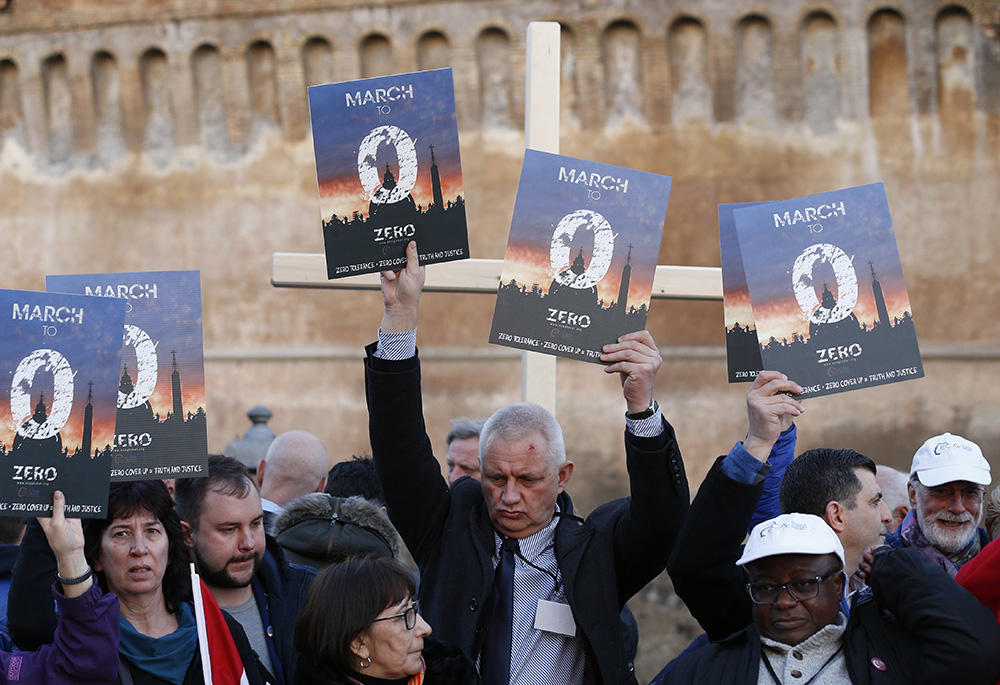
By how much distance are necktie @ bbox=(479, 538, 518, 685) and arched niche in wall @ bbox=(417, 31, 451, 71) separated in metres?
7.89

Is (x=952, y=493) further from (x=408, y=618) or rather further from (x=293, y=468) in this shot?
(x=293, y=468)

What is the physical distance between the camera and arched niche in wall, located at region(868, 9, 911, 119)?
9586 mm

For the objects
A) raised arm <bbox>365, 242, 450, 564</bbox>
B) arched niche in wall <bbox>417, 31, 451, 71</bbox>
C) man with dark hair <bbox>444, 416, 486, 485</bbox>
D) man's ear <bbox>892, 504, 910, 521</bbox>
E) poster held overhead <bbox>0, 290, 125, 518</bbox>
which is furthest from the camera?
arched niche in wall <bbox>417, 31, 451, 71</bbox>

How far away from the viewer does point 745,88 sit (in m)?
9.78

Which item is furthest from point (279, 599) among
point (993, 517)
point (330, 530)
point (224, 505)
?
point (993, 517)

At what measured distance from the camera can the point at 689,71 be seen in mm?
9867

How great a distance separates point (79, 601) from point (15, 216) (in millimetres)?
9642

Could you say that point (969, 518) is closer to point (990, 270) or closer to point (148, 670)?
point (148, 670)

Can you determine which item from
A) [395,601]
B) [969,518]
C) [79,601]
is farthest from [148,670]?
[969,518]

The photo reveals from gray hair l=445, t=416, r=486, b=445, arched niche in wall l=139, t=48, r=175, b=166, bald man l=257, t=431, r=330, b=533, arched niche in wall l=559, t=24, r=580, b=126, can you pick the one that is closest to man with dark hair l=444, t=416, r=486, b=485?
gray hair l=445, t=416, r=486, b=445

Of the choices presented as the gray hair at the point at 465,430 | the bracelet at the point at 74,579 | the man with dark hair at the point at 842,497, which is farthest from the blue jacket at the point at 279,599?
the gray hair at the point at 465,430

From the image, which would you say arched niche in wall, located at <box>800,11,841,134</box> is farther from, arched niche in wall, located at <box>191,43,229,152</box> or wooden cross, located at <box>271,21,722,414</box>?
wooden cross, located at <box>271,21,722,414</box>

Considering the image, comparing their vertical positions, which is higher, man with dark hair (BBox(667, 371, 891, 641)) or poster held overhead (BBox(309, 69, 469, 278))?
poster held overhead (BBox(309, 69, 469, 278))

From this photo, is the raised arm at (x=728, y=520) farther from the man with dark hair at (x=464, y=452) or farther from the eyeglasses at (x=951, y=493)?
the man with dark hair at (x=464, y=452)
